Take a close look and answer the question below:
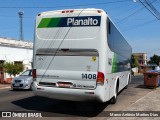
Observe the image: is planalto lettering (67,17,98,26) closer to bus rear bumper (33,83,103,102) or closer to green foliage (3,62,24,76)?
bus rear bumper (33,83,103,102)

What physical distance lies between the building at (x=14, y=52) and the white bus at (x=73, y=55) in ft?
72.6

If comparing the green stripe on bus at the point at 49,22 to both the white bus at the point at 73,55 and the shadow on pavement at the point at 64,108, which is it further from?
the shadow on pavement at the point at 64,108

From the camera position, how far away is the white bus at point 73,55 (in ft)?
33.8

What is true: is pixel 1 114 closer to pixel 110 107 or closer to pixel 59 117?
pixel 59 117

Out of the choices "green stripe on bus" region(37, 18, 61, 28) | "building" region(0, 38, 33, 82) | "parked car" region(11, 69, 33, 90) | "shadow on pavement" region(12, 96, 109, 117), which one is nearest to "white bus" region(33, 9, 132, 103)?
"green stripe on bus" region(37, 18, 61, 28)

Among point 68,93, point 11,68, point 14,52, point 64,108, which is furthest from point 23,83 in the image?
point 14,52

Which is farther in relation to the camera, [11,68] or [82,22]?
[11,68]

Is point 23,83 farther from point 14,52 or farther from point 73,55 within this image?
point 14,52

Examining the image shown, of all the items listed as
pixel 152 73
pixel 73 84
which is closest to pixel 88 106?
pixel 73 84

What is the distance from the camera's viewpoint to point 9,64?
99.4 feet

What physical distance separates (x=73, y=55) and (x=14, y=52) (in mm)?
26374

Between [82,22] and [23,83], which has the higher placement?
[82,22]

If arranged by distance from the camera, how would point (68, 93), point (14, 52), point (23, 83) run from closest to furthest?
point (68, 93) < point (23, 83) < point (14, 52)

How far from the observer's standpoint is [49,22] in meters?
11.1
